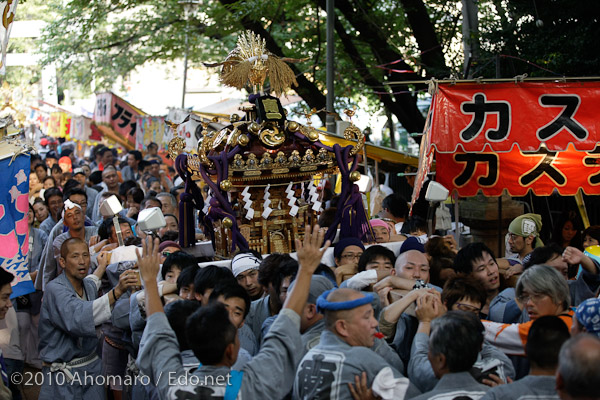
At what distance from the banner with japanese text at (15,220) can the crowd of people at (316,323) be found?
547mm

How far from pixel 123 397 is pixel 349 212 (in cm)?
269

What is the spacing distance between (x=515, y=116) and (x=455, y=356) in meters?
4.82

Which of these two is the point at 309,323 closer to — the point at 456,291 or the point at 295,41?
the point at 456,291

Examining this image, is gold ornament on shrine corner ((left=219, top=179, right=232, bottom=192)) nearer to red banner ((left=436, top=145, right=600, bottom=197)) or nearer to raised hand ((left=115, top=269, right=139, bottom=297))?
raised hand ((left=115, top=269, right=139, bottom=297))

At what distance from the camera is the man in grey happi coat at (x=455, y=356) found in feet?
11.2

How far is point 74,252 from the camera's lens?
5488 millimetres

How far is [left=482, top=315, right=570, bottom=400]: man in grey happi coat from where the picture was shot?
323 centimetres

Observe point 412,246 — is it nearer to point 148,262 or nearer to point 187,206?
point 187,206

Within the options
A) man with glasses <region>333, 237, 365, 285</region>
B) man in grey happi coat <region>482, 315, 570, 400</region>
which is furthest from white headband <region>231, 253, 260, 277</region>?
man in grey happi coat <region>482, 315, 570, 400</region>

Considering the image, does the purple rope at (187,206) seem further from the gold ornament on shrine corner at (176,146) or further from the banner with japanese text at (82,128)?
the banner with japanese text at (82,128)

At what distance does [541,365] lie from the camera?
3.33m

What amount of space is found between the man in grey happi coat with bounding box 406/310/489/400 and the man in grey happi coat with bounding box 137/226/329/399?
0.67m

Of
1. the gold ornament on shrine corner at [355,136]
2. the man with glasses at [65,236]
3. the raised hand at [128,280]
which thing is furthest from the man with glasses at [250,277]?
the gold ornament on shrine corner at [355,136]

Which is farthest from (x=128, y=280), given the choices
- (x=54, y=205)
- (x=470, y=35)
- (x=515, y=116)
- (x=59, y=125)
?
(x=59, y=125)
